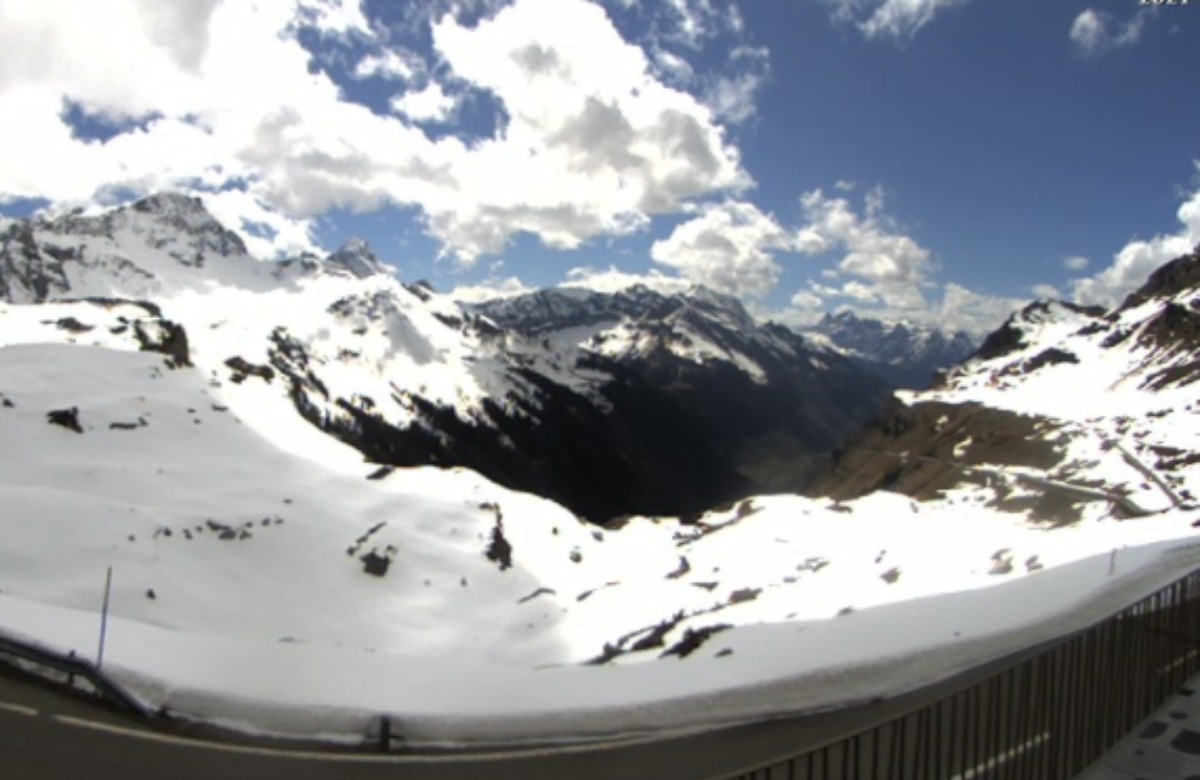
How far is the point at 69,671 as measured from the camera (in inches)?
358

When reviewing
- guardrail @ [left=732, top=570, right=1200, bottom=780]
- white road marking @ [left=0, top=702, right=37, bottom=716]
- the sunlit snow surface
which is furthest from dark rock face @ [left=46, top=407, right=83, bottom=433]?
guardrail @ [left=732, top=570, right=1200, bottom=780]

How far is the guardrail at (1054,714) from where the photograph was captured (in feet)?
25.3

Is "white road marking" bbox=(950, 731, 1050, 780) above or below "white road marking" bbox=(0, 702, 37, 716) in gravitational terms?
below

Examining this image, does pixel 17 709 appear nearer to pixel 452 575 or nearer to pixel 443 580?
pixel 443 580

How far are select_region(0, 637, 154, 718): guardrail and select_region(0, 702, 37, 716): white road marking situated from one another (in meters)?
0.54

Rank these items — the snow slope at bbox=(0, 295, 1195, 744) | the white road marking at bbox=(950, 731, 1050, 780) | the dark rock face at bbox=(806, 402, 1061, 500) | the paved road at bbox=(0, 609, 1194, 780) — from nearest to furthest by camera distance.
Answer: the white road marking at bbox=(950, 731, 1050, 780), the paved road at bbox=(0, 609, 1194, 780), the snow slope at bbox=(0, 295, 1195, 744), the dark rock face at bbox=(806, 402, 1061, 500)

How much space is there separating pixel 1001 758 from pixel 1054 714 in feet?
2.51

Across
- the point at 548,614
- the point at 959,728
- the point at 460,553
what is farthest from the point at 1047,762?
the point at 460,553

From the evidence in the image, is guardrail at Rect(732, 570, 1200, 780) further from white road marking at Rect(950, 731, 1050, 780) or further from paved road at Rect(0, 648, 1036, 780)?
paved road at Rect(0, 648, 1036, 780)

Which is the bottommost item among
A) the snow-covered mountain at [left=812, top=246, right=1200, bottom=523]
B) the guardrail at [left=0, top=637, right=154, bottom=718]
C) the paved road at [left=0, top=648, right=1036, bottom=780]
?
the paved road at [left=0, top=648, right=1036, bottom=780]

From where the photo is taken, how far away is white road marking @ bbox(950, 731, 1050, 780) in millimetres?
7494

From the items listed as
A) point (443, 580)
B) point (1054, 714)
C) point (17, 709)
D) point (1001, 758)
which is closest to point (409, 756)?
point (17, 709)

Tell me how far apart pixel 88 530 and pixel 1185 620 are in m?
54.3

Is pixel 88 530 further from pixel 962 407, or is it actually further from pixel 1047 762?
pixel 962 407
